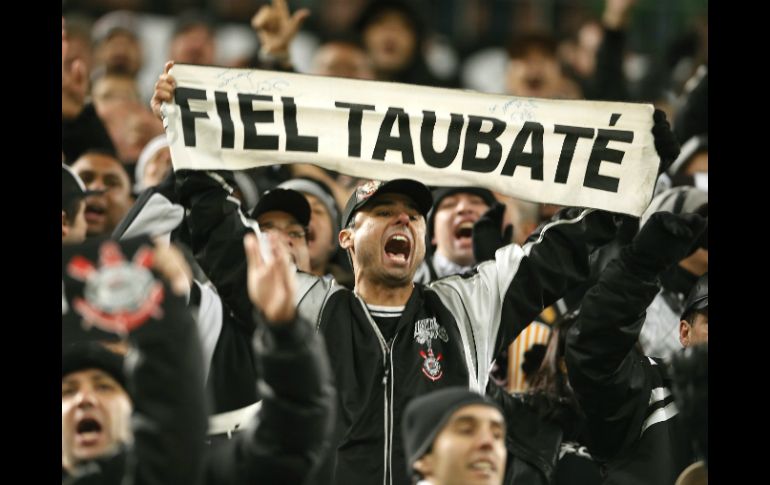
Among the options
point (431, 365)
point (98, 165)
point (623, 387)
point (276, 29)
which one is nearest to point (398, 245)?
point (431, 365)

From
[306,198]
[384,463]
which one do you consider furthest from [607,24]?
[384,463]

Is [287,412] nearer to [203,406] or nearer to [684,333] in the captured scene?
[203,406]

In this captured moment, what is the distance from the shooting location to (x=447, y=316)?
4.09 m

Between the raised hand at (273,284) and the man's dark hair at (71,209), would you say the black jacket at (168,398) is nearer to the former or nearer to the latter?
the raised hand at (273,284)

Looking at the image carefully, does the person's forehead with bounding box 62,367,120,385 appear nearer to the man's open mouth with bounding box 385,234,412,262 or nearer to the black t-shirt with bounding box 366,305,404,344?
the black t-shirt with bounding box 366,305,404,344

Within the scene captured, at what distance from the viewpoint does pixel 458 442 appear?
337 centimetres

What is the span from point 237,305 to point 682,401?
142 cm

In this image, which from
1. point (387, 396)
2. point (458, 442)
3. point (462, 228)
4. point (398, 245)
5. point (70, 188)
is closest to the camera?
point (458, 442)

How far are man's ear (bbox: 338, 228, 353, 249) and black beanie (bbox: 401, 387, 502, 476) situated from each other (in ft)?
2.79

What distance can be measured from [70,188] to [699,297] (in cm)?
212

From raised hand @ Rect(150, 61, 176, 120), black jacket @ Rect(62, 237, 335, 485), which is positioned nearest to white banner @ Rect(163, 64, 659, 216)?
raised hand @ Rect(150, 61, 176, 120)

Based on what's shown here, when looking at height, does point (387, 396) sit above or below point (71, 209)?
below
